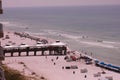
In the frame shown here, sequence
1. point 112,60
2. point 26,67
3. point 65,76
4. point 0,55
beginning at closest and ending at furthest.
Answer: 1. point 0,55
2. point 65,76
3. point 26,67
4. point 112,60

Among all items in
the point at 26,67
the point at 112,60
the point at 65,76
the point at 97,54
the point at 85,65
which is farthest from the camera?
the point at 97,54

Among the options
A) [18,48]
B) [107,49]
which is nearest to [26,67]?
[18,48]

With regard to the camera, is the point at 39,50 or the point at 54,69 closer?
the point at 54,69

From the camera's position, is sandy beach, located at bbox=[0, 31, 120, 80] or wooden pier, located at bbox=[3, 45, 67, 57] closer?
sandy beach, located at bbox=[0, 31, 120, 80]

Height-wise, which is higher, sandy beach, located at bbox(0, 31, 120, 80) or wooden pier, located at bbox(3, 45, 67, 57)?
wooden pier, located at bbox(3, 45, 67, 57)

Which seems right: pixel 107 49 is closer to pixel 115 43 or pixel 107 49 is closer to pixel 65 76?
pixel 115 43

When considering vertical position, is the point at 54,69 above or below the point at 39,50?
below

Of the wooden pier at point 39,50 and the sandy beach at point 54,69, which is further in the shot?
the wooden pier at point 39,50

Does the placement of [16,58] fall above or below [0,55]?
below
